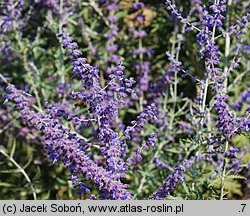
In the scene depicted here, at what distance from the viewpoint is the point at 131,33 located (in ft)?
17.3

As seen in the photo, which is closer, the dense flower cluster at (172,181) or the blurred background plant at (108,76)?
the dense flower cluster at (172,181)

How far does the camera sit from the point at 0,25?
440 cm

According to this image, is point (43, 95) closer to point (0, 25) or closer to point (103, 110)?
point (0, 25)

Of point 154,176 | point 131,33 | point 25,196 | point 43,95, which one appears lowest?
point 25,196

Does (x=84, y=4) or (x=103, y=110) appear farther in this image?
(x=84, y=4)

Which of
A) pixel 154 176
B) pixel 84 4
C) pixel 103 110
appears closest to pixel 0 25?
pixel 84 4

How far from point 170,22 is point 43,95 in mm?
1473

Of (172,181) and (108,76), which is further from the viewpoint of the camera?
(108,76)

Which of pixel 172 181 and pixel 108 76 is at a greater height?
pixel 108 76

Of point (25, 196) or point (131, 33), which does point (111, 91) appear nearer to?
point (131, 33)

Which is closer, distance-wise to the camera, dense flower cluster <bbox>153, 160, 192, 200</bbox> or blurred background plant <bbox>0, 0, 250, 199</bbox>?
dense flower cluster <bbox>153, 160, 192, 200</bbox>

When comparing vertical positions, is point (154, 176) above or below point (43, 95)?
below
